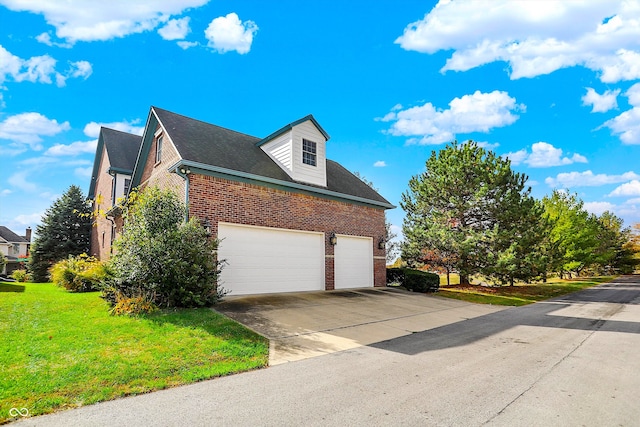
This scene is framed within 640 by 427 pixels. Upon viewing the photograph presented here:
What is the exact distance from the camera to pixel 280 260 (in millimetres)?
12562

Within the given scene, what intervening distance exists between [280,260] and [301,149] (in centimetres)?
495

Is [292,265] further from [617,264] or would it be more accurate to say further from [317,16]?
[617,264]

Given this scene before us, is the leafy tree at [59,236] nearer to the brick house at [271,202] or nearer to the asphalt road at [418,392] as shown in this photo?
the brick house at [271,202]

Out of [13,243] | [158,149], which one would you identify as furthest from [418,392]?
[13,243]

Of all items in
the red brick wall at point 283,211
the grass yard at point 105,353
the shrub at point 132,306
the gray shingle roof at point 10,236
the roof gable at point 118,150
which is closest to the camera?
the grass yard at point 105,353

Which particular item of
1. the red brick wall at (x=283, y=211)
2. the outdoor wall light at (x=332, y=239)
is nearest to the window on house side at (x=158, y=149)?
the red brick wall at (x=283, y=211)

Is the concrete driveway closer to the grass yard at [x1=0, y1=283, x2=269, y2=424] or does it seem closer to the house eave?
the grass yard at [x1=0, y1=283, x2=269, y2=424]

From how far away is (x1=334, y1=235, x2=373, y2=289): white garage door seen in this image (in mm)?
14605

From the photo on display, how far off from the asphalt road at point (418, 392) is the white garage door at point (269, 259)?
604 cm

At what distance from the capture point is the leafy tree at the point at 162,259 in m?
8.36

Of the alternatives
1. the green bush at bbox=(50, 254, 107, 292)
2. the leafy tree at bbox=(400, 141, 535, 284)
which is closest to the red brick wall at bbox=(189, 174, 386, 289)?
the leafy tree at bbox=(400, 141, 535, 284)

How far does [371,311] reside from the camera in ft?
33.7

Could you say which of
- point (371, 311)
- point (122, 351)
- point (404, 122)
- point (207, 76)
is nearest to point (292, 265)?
point (371, 311)

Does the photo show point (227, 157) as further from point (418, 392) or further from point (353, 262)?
point (418, 392)
